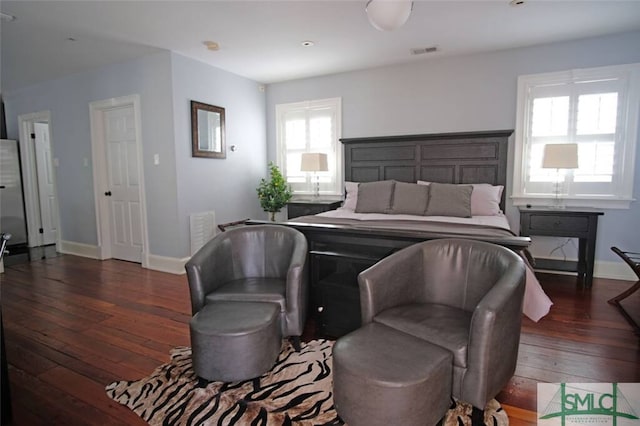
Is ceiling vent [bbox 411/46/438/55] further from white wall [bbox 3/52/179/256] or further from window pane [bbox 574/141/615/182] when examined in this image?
white wall [bbox 3/52/179/256]

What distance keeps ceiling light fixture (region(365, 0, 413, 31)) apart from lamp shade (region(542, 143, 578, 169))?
2.42m

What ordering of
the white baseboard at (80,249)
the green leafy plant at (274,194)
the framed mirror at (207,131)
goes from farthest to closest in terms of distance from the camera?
1. the green leafy plant at (274,194)
2. the white baseboard at (80,249)
3. the framed mirror at (207,131)

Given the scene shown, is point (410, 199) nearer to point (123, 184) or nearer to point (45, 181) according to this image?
point (123, 184)

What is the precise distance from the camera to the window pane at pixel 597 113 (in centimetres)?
375

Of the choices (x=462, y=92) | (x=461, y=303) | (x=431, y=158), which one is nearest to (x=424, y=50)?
(x=462, y=92)

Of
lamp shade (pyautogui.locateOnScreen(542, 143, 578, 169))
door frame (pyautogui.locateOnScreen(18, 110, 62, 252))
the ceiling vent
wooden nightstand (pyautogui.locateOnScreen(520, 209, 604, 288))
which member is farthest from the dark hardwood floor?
the ceiling vent

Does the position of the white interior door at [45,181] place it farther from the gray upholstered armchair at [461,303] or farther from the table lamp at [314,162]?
the gray upholstered armchair at [461,303]

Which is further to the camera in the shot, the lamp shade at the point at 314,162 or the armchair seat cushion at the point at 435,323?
the lamp shade at the point at 314,162

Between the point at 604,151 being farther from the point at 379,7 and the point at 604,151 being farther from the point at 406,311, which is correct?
the point at 406,311

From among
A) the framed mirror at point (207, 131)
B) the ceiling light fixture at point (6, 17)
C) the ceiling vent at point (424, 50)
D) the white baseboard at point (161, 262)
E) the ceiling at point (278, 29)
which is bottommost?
the white baseboard at point (161, 262)

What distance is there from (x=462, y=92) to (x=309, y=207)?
2.53 m

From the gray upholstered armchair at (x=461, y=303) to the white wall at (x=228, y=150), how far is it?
3147 mm

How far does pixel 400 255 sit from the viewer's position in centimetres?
200

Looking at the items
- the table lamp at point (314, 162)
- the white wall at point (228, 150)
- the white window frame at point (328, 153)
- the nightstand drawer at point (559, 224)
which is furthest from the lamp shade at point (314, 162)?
the nightstand drawer at point (559, 224)
